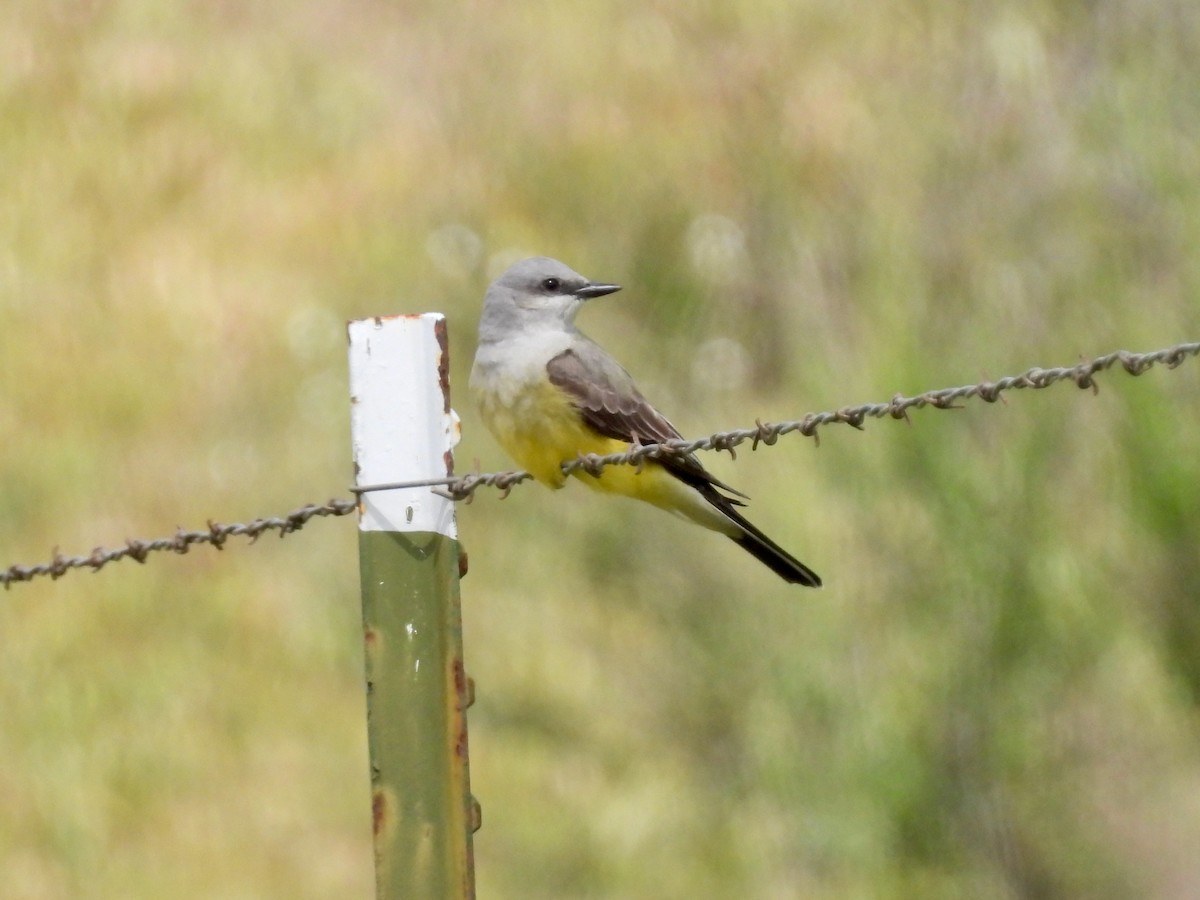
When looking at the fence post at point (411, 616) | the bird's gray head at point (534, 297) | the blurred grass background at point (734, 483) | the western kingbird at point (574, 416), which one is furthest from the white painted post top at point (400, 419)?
the blurred grass background at point (734, 483)

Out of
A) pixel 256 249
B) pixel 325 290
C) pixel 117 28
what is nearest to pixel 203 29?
pixel 117 28

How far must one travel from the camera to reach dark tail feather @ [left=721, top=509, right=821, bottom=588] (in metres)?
4.43

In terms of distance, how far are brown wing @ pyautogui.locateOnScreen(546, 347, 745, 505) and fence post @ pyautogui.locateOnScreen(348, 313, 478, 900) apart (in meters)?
1.26

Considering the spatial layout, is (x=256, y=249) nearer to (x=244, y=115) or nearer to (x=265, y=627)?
(x=244, y=115)

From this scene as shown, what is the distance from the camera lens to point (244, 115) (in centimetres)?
1562

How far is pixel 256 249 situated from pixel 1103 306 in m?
9.08

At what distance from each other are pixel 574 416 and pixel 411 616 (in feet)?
4.57

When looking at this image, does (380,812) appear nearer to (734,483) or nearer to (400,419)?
(400,419)

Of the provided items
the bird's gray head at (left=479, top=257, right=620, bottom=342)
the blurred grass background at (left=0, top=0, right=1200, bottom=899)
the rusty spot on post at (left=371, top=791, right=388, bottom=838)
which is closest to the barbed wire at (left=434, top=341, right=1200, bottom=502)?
the rusty spot on post at (left=371, top=791, right=388, bottom=838)

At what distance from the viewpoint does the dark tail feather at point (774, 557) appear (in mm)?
4426

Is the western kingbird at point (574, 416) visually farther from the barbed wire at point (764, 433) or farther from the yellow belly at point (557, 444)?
the barbed wire at point (764, 433)

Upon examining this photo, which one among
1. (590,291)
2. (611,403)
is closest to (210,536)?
(611,403)

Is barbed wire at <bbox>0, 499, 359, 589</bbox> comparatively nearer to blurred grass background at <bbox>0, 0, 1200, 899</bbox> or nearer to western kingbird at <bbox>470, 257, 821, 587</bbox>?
western kingbird at <bbox>470, 257, 821, 587</bbox>

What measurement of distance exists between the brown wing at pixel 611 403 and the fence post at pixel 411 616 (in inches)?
49.6
